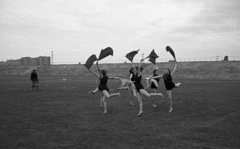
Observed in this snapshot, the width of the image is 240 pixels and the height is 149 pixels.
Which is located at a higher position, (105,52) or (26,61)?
(26,61)

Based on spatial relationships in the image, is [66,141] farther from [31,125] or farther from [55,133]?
[31,125]

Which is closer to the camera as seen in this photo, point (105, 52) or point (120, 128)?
point (120, 128)

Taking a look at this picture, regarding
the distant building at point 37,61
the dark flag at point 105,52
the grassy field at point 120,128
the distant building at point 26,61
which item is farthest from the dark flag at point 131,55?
the distant building at point 26,61

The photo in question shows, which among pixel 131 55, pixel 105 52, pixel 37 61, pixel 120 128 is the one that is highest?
pixel 37 61

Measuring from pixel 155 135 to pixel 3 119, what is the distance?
6777mm

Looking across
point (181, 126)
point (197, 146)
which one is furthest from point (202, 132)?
point (197, 146)

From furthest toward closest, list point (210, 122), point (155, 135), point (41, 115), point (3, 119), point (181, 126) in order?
point (41, 115) → point (3, 119) → point (210, 122) → point (181, 126) → point (155, 135)

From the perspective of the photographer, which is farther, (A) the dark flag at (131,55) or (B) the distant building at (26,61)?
(B) the distant building at (26,61)

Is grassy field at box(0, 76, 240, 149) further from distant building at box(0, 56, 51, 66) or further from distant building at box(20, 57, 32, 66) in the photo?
distant building at box(20, 57, 32, 66)

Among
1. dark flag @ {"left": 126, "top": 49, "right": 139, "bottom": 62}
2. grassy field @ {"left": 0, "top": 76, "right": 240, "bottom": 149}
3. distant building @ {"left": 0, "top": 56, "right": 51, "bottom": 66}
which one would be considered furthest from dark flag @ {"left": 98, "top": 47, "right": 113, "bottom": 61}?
distant building @ {"left": 0, "top": 56, "right": 51, "bottom": 66}

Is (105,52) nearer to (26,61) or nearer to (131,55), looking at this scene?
(131,55)

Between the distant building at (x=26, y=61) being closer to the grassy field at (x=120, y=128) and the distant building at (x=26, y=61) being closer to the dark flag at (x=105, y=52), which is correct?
the grassy field at (x=120, y=128)

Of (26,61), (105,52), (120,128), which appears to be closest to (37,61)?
(26,61)

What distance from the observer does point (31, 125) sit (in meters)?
9.41
